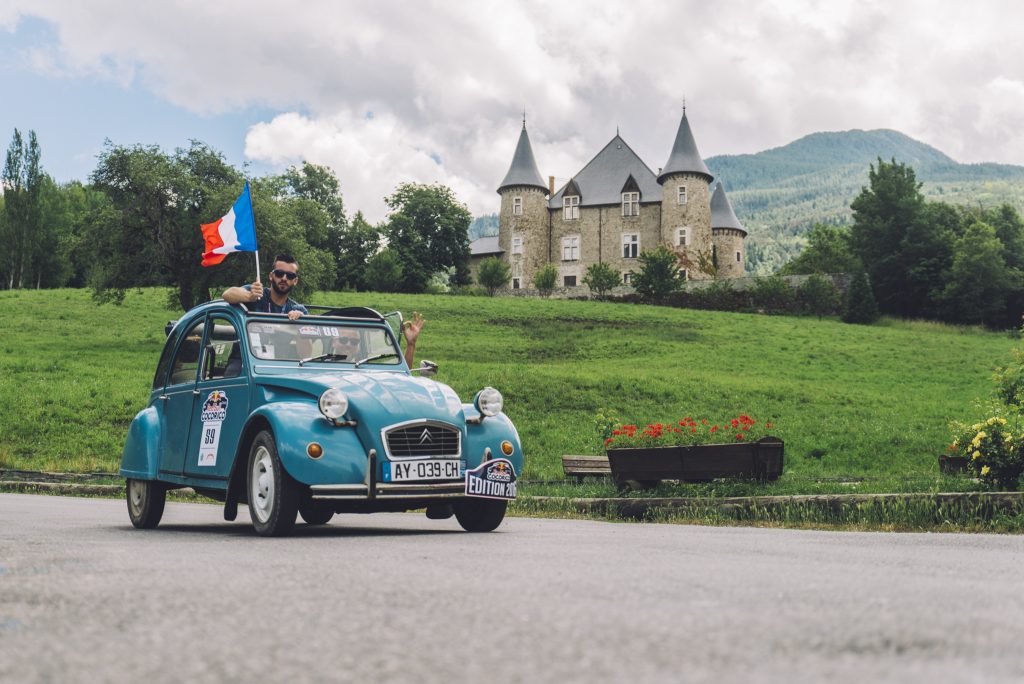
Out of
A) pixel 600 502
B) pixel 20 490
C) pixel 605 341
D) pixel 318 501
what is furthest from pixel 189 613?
pixel 605 341

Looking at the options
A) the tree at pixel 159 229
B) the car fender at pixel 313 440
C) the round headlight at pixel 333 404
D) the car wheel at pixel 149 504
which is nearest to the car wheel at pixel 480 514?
the car fender at pixel 313 440

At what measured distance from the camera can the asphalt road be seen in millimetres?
2857

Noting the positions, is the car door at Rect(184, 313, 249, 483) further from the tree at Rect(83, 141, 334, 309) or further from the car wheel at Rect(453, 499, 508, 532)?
the tree at Rect(83, 141, 334, 309)

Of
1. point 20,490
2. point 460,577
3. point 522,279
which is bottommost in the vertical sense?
point 20,490

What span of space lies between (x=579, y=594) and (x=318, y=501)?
4.09 m

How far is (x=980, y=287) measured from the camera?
2793 inches

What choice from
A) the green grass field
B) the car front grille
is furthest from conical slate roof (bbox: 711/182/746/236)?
the car front grille

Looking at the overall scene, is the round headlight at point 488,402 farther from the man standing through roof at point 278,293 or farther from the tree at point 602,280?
the tree at point 602,280

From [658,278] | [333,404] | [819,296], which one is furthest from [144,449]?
[658,278]

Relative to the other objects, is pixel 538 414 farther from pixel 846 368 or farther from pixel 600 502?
pixel 846 368

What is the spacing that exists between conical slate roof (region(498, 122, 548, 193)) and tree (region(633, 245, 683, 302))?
22425 mm

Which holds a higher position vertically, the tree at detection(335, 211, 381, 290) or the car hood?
the tree at detection(335, 211, 381, 290)

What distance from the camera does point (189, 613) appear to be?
3875mm

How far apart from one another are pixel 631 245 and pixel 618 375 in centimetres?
5804
